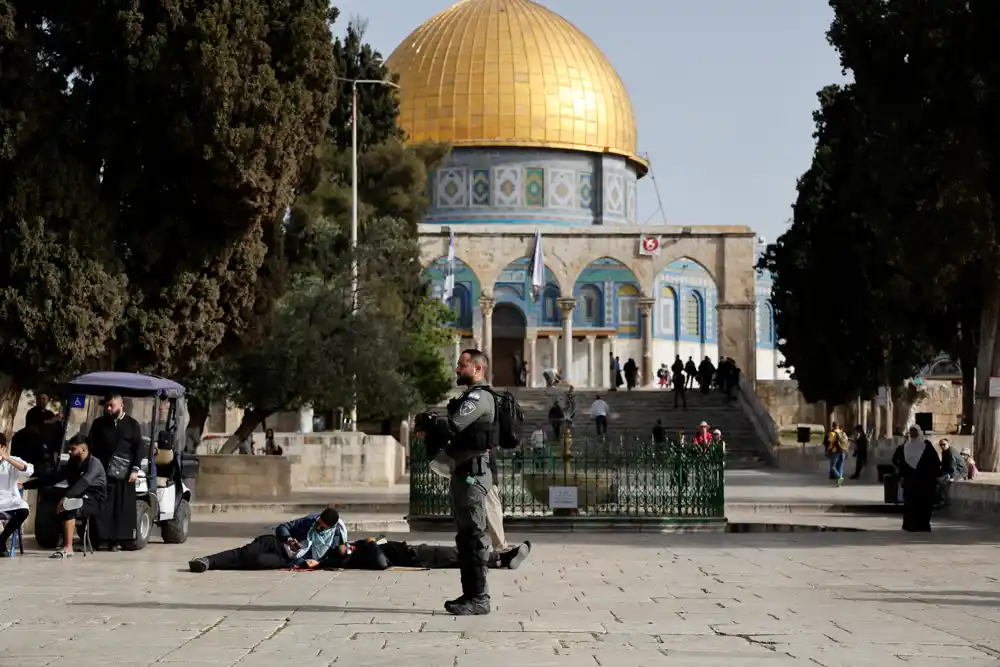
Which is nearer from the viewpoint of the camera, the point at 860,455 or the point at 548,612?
the point at 548,612

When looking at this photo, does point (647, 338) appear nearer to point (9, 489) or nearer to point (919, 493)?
point (919, 493)

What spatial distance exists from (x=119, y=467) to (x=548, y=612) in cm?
484

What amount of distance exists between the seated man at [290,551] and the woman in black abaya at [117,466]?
5.66 ft

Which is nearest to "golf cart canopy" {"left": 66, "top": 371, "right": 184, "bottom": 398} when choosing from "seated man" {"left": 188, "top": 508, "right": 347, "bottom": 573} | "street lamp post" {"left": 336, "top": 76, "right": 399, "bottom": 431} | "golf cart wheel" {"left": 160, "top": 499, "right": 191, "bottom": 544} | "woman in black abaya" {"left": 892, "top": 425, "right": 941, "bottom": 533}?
"golf cart wheel" {"left": 160, "top": 499, "right": 191, "bottom": 544}

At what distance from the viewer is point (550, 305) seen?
174 feet

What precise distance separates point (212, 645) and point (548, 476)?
8844mm

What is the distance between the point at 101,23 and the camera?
50.2ft

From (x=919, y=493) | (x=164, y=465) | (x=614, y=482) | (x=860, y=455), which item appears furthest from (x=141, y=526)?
(x=860, y=455)

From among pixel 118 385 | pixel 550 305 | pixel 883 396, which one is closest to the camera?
pixel 118 385

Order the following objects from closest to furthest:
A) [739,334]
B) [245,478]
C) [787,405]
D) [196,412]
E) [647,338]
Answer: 1. [245,478]
2. [196,412]
3. [739,334]
4. [647,338]
5. [787,405]

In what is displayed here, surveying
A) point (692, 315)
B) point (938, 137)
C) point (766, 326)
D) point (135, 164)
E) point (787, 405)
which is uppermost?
point (766, 326)

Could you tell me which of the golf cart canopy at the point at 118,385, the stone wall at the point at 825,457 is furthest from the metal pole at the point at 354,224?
the golf cart canopy at the point at 118,385

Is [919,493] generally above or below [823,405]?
below

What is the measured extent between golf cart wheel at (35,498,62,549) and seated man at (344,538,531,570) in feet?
8.69
